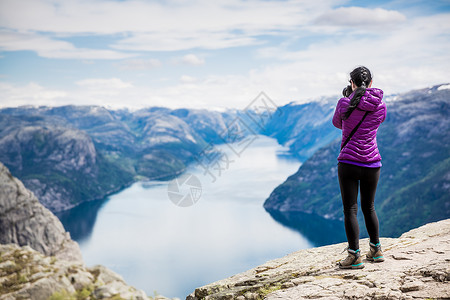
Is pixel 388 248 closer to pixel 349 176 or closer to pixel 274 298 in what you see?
pixel 349 176

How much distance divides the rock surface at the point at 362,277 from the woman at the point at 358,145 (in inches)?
31.9

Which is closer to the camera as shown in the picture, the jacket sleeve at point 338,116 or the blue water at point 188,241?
the jacket sleeve at point 338,116

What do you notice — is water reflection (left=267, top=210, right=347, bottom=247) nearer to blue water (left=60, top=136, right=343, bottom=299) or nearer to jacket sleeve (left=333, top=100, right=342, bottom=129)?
blue water (left=60, top=136, right=343, bottom=299)

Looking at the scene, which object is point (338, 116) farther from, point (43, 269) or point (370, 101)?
point (43, 269)

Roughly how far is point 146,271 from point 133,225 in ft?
181

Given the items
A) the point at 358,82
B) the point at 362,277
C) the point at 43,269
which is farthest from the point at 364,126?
the point at 43,269

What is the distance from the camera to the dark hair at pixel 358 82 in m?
8.01

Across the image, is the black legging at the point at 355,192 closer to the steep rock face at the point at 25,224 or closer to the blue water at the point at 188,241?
the blue water at the point at 188,241

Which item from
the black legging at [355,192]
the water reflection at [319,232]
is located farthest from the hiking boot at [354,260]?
the water reflection at [319,232]

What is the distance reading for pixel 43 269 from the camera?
184ft

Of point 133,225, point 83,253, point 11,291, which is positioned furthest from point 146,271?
point 11,291

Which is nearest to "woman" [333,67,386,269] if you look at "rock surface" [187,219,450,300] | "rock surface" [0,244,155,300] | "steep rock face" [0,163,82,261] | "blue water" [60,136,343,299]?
"rock surface" [187,219,450,300]

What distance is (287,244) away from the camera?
149250 mm

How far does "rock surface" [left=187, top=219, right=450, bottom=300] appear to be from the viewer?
7051 mm
